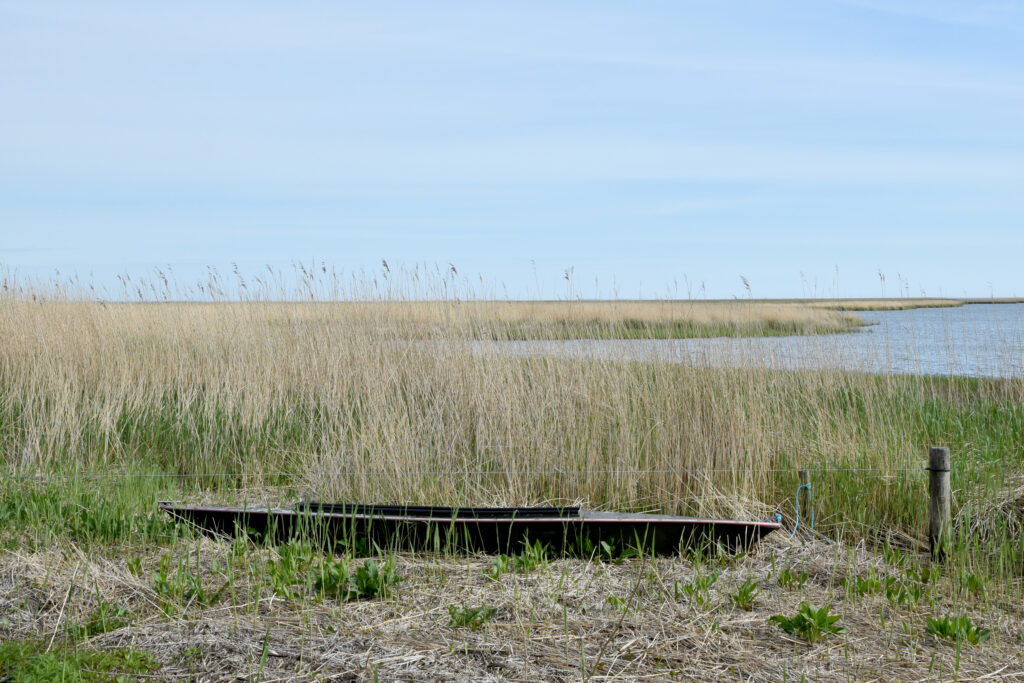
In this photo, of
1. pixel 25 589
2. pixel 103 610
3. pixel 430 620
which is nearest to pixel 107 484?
pixel 25 589

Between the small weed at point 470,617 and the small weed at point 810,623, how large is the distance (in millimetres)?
1065

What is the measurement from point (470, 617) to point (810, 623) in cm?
124

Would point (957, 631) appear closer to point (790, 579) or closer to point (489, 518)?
point (790, 579)

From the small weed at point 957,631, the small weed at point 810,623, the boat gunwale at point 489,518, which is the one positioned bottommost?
the small weed at point 957,631

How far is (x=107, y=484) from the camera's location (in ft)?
15.9

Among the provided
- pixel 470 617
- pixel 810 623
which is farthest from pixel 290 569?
pixel 810 623

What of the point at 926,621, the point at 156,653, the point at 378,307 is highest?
the point at 378,307

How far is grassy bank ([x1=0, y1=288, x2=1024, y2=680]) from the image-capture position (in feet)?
9.36

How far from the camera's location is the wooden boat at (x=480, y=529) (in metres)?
3.91

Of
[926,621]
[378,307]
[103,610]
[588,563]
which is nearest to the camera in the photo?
[103,610]

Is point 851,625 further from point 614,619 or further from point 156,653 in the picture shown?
point 156,653

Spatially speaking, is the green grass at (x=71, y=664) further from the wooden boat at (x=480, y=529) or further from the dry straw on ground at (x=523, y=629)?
the wooden boat at (x=480, y=529)

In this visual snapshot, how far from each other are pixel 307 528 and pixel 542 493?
1733 millimetres

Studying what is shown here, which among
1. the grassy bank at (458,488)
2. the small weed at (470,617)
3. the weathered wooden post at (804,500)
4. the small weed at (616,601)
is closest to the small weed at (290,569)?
the grassy bank at (458,488)
